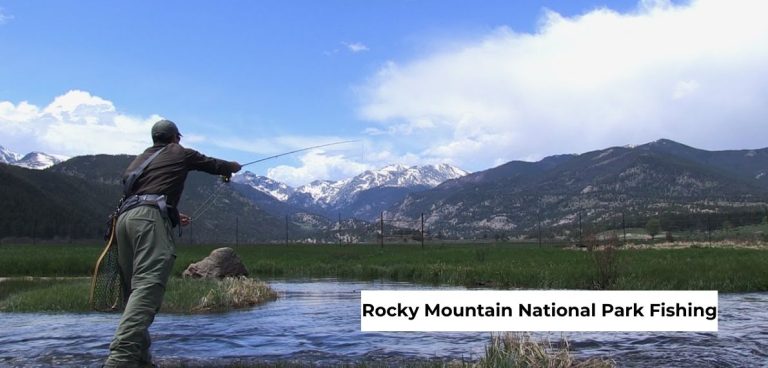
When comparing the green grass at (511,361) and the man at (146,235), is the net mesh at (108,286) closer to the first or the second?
the man at (146,235)

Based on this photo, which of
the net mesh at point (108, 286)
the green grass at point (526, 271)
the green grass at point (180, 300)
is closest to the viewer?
the net mesh at point (108, 286)

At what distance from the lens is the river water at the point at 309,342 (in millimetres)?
10773

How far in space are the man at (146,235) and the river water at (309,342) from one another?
2406mm

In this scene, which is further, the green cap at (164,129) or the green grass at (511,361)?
the green cap at (164,129)

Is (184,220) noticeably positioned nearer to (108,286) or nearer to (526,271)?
(108,286)

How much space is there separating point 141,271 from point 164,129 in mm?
2272

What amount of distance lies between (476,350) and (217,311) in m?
10.5

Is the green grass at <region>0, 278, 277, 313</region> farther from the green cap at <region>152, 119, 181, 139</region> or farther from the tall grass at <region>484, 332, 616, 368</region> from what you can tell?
the tall grass at <region>484, 332, 616, 368</region>

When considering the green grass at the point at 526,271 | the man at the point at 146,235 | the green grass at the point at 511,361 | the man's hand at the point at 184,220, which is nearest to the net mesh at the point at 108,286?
the man at the point at 146,235

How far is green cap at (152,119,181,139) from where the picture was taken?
9250 millimetres

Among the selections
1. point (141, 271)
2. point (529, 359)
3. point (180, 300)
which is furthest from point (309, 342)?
point (180, 300)

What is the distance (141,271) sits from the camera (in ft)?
26.7

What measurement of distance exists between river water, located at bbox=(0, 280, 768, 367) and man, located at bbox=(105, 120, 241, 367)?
2.41 meters

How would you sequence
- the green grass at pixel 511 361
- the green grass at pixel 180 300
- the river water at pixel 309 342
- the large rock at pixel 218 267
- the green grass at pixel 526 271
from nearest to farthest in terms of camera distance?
Result: the green grass at pixel 511 361
the river water at pixel 309 342
the green grass at pixel 180 300
the green grass at pixel 526 271
the large rock at pixel 218 267
